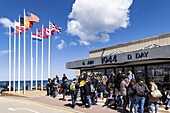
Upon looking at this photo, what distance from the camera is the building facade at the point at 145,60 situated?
18188 mm

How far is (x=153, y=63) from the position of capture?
2061cm

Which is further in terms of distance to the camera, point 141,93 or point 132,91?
point 132,91

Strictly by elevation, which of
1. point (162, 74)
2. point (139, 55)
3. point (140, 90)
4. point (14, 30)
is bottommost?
point (140, 90)

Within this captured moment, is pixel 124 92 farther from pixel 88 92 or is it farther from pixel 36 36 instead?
pixel 36 36

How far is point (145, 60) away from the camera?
19.3 meters

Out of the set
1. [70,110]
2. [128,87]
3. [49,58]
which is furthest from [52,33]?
[128,87]

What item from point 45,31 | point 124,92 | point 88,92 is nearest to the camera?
point 124,92

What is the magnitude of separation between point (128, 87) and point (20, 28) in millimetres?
19685

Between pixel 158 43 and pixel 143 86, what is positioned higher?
pixel 158 43

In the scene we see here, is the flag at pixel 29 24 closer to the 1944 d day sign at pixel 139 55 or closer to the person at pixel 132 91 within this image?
the 1944 d day sign at pixel 139 55

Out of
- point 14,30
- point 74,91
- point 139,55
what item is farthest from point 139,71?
point 14,30

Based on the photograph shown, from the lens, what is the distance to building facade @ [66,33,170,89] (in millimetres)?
18188

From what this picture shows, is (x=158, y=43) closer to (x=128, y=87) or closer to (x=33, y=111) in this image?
(x=128, y=87)

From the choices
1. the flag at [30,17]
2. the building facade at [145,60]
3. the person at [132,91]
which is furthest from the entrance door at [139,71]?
the flag at [30,17]
